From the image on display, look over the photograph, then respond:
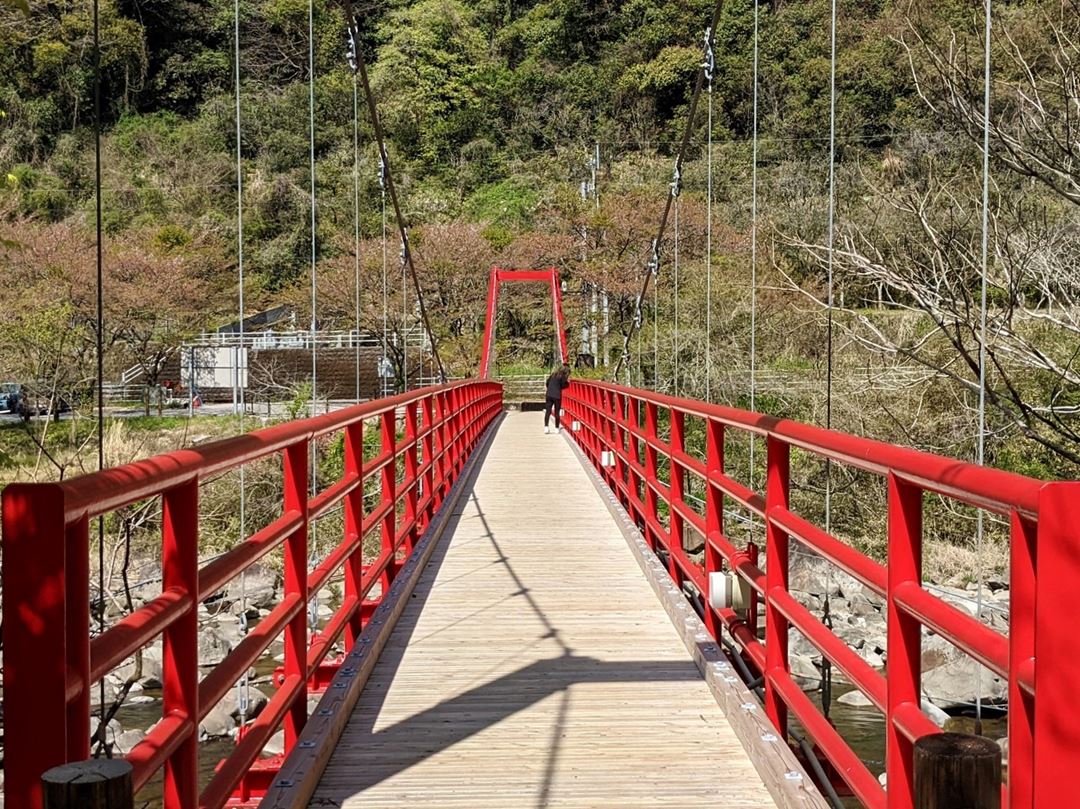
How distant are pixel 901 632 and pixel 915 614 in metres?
0.13

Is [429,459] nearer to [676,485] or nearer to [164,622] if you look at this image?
[676,485]

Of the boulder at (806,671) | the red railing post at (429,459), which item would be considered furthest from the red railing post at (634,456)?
the boulder at (806,671)

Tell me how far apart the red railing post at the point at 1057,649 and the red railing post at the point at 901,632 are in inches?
26.3

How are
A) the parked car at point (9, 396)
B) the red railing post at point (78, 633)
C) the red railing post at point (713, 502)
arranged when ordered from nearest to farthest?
the red railing post at point (78, 633), the red railing post at point (713, 502), the parked car at point (9, 396)

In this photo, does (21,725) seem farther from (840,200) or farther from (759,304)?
(840,200)

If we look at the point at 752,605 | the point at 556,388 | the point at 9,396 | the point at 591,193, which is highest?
the point at 591,193

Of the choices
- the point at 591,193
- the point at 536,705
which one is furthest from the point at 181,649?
the point at 591,193

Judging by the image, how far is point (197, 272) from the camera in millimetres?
33281

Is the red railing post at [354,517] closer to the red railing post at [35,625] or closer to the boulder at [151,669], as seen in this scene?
the red railing post at [35,625]

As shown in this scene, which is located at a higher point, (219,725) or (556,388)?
(556,388)

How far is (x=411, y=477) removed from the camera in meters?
6.39

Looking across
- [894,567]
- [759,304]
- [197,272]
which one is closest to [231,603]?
[759,304]

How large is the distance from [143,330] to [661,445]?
88.8ft

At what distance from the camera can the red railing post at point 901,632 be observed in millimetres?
2064
